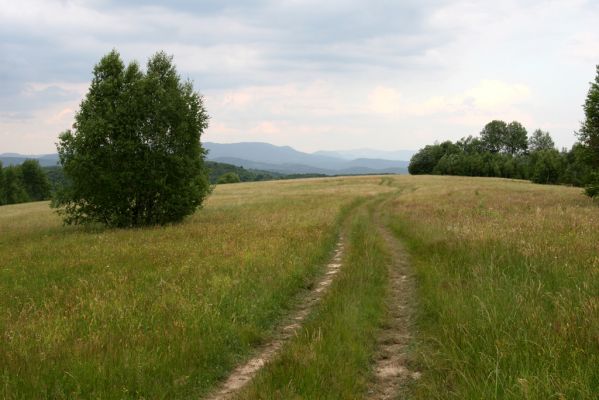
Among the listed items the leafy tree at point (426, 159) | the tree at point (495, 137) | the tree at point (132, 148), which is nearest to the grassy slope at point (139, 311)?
the tree at point (132, 148)

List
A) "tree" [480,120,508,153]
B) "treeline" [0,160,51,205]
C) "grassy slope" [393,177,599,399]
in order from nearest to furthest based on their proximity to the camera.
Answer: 1. "grassy slope" [393,177,599,399]
2. "treeline" [0,160,51,205]
3. "tree" [480,120,508,153]

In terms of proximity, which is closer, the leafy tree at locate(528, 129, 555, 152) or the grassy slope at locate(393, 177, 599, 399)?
the grassy slope at locate(393, 177, 599, 399)

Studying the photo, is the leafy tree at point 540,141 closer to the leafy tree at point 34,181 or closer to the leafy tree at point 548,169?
the leafy tree at point 548,169

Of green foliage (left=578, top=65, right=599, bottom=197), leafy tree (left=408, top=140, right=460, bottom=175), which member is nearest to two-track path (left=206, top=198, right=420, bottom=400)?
green foliage (left=578, top=65, right=599, bottom=197)

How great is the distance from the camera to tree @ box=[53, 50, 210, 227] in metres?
22.1

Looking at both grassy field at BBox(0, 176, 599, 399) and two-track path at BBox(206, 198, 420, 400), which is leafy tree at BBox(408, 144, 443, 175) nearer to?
grassy field at BBox(0, 176, 599, 399)

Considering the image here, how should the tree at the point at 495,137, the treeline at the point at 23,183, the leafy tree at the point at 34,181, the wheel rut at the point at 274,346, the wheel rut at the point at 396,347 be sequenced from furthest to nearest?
the tree at the point at 495,137, the leafy tree at the point at 34,181, the treeline at the point at 23,183, the wheel rut at the point at 274,346, the wheel rut at the point at 396,347

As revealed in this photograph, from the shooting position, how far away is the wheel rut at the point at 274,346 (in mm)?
5311

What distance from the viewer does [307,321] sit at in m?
7.56

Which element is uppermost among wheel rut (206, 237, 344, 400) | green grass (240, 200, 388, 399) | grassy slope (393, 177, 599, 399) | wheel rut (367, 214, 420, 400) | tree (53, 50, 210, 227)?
tree (53, 50, 210, 227)

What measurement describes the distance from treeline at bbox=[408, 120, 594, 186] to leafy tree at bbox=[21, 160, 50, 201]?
104616mm

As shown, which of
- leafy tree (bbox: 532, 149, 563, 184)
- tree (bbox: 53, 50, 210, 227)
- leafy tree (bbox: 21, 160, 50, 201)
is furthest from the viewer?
leafy tree (bbox: 21, 160, 50, 201)

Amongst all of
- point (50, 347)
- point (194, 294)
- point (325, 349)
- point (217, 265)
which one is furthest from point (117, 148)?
point (325, 349)

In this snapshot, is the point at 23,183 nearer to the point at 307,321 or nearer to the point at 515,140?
the point at 307,321
